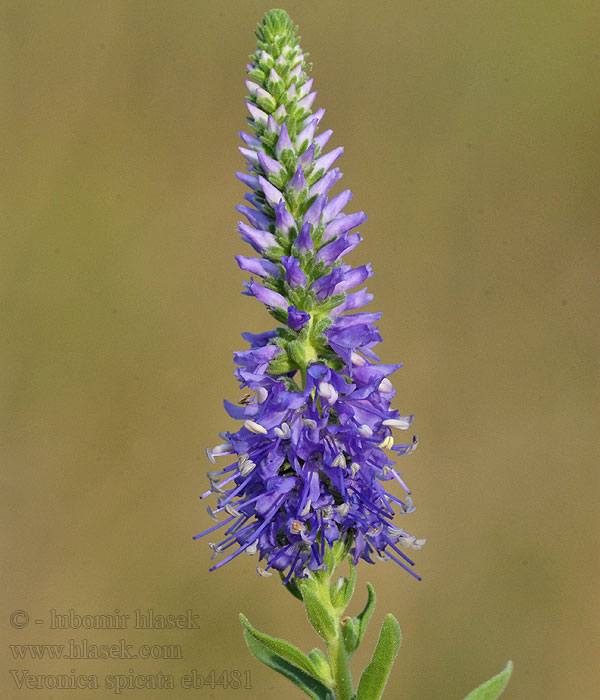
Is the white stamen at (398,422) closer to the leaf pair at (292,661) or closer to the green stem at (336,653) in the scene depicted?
the green stem at (336,653)

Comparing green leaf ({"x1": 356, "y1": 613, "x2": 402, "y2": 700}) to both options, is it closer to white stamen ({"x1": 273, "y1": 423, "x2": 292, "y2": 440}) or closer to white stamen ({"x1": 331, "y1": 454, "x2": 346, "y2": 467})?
white stamen ({"x1": 331, "y1": 454, "x2": 346, "y2": 467})

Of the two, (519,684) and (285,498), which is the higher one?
(285,498)

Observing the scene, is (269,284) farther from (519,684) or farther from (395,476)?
(519,684)

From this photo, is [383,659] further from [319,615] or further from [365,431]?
[365,431]

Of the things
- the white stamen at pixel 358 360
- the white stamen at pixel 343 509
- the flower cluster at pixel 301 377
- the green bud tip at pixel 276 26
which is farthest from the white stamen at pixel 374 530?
the green bud tip at pixel 276 26

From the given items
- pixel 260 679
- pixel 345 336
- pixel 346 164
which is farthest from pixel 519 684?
pixel 345 336

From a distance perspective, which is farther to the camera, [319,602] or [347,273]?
[347,273]
